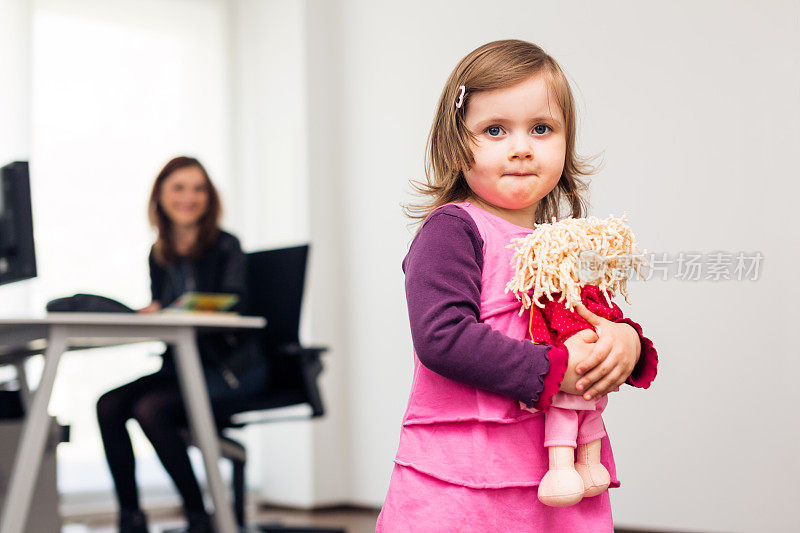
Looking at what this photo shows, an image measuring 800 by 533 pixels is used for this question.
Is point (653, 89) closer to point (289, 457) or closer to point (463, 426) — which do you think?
point (463, 426)

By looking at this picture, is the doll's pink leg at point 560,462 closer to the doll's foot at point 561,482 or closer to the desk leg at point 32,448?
the doll's foot at point 561,482

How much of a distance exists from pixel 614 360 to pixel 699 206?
183 centimetres

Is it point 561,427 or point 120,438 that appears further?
point 120,438

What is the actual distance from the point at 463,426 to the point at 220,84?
375 centimetres

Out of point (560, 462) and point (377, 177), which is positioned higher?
point (377, 177)

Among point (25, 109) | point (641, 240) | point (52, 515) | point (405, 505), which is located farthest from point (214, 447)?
point (25, 109)

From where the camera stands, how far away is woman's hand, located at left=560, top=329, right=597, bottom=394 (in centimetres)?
84

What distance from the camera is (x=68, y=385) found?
375 cm

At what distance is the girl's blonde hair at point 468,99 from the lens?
3.09 ft

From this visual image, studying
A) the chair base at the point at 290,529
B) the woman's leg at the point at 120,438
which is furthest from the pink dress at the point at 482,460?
the chair base at the point at 290,529

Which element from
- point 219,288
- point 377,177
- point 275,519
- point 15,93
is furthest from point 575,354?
point 15,93

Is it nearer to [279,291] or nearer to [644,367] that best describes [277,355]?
[279,291]

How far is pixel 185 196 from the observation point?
3.12 metres

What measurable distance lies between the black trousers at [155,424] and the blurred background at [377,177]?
99cm
